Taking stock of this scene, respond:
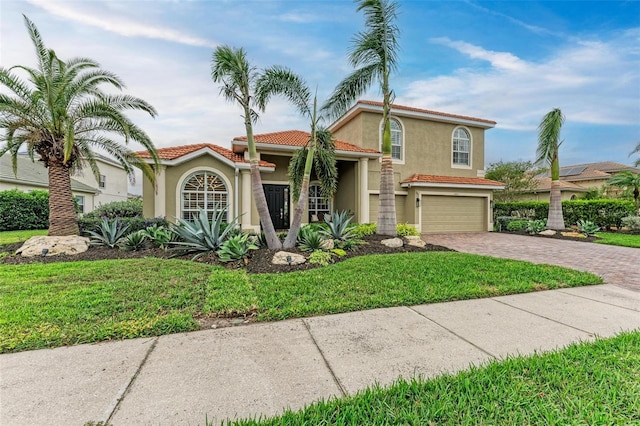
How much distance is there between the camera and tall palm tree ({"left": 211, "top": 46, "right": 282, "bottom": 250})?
7207 mm

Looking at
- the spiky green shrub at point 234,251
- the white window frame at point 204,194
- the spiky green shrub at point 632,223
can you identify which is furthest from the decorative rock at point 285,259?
the spiky green shrub at point 632,223

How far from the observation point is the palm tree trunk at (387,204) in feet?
34.6

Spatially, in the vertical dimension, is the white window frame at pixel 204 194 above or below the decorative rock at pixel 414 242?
above

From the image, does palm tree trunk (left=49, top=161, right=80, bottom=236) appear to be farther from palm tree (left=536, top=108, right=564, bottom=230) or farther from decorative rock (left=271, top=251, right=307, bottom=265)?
palm tree (left=536, top=108, right=564, bottom=230)

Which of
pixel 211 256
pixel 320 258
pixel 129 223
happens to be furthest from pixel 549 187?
pixel 129 223

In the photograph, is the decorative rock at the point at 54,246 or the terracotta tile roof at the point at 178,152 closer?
the decorative rock at the point at 54,246

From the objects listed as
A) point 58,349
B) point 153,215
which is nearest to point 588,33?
point 58,349

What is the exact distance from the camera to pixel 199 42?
29.7 feet

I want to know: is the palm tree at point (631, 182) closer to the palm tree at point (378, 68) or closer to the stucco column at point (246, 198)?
the palm tree at point (378, 68)

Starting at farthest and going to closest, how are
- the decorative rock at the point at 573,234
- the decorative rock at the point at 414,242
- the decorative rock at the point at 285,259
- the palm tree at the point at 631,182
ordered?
the palm tree at the point at 631,182 → the decorative rock at the point at 573,234 → the decorative rock at the point at 414,242 → the decorative rock at the point at 285,259

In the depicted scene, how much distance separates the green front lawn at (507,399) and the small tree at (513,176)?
2447 cm

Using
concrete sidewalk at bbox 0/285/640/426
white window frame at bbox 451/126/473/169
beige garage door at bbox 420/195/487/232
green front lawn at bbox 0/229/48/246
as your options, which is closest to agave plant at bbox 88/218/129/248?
green front lawn at bbox 0/229/48/246

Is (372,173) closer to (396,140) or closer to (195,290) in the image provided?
(396,140)

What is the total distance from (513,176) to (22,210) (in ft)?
111
